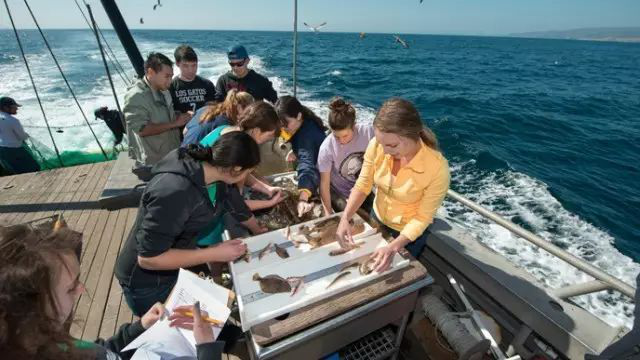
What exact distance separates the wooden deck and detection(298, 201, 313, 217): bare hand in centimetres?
199

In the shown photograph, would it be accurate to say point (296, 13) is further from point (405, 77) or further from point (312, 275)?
point (405, 77)

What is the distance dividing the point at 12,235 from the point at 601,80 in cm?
4111

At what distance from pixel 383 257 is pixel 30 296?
1595mm

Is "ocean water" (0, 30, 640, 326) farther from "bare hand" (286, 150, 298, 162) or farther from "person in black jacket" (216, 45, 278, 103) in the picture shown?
"person in black jacket" (216, 45, 278, 103)

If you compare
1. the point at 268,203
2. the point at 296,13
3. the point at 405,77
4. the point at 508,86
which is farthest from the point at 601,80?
the point at 268,203

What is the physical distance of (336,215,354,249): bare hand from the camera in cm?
204

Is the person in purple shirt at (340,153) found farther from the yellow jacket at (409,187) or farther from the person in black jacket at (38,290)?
the person in black jacket at (38,290)

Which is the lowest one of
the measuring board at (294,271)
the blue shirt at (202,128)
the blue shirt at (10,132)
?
the blue shirt at (10,132)

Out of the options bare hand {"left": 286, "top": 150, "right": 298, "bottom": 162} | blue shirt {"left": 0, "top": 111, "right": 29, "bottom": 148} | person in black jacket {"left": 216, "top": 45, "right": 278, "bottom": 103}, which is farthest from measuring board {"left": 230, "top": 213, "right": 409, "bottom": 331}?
blue shirt {"left": 0, "top": 111, "right": 29, "bottom": 148}

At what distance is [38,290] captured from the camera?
0.96 meters

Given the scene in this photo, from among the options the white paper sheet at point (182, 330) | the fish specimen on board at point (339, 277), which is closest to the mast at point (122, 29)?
the white paper sheet at point (182, 330)

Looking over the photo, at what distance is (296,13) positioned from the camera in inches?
177

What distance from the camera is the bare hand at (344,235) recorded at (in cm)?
204

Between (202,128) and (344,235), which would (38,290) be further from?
(202,128)
